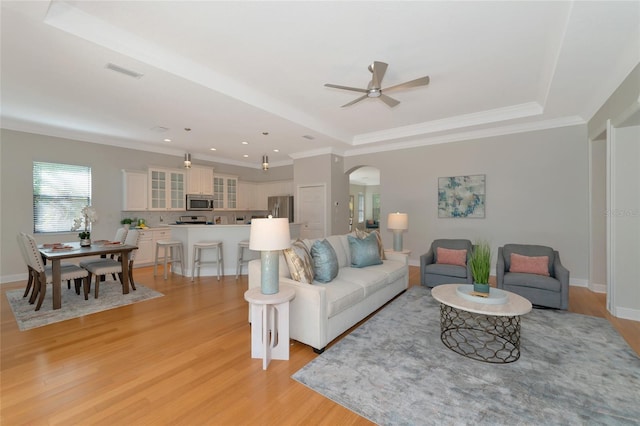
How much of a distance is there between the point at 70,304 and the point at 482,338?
17.2 ft

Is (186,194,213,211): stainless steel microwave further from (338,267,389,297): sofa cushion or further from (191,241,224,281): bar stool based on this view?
(338,267,389,297): sofa cushion

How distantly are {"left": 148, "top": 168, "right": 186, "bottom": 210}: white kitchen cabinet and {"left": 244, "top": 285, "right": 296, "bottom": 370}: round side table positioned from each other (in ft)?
18.3

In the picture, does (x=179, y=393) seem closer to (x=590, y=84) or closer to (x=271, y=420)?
(x=271, y=420)

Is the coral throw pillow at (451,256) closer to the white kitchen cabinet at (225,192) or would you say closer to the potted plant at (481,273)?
the potted plant at (481,273)

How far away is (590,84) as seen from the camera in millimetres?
3471

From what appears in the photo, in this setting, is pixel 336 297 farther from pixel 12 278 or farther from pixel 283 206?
pixel 12 278

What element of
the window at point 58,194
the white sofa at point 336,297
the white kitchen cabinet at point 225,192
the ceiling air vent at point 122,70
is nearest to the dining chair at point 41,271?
the window at point 58,194

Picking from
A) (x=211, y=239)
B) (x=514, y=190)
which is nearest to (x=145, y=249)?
(x=211, y=239)

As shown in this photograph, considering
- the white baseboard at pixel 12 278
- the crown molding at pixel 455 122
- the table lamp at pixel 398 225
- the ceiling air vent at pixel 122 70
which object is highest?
the crown molding at pixel 455 122

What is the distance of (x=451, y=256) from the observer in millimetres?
4621

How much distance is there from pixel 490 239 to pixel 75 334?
6.56 meters

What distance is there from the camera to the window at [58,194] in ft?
17.8

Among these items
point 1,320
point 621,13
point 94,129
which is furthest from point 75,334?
point 621,13

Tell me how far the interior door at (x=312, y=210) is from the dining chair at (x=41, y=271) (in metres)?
4.35
